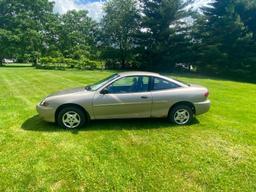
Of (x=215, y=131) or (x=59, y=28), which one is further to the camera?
(x=59, y=28)

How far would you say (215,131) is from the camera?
7.12m

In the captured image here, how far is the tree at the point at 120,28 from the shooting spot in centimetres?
4206

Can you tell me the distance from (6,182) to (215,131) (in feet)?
15.9

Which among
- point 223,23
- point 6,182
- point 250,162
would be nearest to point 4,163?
point 6,182

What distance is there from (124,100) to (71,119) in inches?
55.0

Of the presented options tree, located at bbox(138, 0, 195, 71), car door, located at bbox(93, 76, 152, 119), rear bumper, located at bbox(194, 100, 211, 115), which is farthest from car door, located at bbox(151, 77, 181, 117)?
tree, located at bbox(138, 0, 195, 71)

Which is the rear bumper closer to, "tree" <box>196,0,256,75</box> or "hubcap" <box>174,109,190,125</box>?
"hubcap" <box>174,109,190,125</box>

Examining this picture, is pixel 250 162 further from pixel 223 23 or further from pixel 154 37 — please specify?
pixel 154 37

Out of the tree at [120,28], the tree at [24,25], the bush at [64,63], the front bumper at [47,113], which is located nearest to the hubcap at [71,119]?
the front bumper at [47,113]

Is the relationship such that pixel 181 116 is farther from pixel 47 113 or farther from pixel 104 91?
pixel 47 113

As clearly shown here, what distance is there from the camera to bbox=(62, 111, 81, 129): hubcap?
7094 millimetres

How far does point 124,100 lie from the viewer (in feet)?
23.3

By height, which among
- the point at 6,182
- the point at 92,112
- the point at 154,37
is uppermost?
the point at 154,37

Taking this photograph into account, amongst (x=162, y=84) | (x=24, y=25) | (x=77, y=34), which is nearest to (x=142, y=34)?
(x=77, y=34)
